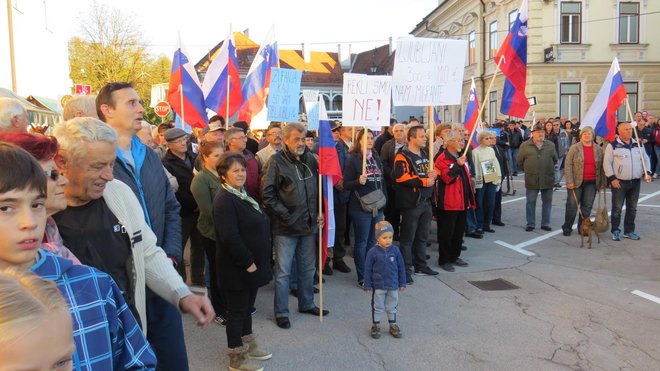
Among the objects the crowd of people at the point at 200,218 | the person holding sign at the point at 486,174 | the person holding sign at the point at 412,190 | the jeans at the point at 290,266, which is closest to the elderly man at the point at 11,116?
the crowd of people at the point at 200,218

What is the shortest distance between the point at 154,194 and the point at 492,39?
30969mm

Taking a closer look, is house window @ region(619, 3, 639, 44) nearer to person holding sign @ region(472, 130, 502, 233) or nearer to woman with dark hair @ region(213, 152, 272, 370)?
person holding sign @ region(472, 130, 502, 233)

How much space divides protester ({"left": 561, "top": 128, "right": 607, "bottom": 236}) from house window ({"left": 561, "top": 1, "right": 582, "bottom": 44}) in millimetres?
19801

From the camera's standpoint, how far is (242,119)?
9383 millimetres

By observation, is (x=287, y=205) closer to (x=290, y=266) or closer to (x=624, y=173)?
(x=290, y=266)

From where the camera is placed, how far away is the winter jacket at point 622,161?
8.62 m

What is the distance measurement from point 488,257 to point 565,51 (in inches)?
868

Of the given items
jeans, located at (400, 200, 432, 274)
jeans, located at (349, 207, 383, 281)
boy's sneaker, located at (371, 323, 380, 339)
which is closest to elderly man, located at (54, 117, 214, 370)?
boy's sneaker, located at (371, 323, 380, 339)

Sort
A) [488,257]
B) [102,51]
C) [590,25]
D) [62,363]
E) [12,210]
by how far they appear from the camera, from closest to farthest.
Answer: [62,363]
[12,210]
[488,257]
[590,25]
[102,51]

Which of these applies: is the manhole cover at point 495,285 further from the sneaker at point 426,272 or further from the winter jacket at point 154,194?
the winter jacket at point 154,194

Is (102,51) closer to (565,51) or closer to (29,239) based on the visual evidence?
(565,51)

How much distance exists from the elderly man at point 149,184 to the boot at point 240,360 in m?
1.21

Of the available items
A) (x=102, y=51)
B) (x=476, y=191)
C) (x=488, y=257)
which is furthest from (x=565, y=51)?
(x=102, y=51)

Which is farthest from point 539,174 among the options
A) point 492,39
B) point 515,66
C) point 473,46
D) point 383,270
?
point 473,46
